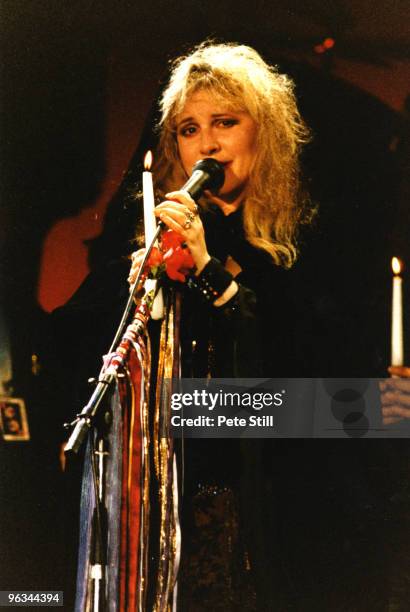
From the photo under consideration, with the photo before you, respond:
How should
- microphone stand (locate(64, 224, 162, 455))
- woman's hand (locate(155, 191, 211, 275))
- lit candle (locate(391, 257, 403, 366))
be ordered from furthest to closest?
lit candle (locate(391, 257, 403, 366)) → woman's hand (locate(155, 191, 211, 275)) → microphone stand (locate(64, 224, 162, 455))

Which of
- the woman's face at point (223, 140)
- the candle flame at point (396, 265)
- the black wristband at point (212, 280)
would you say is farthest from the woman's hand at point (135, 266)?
the candle flame at point (396, 265)

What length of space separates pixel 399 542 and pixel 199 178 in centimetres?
91

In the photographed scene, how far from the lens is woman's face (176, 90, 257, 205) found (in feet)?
5.85

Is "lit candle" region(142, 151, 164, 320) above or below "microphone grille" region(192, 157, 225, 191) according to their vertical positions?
below

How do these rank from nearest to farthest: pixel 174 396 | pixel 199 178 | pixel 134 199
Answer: pixel 199 178 → pixel 174 396 → pixel 134 199

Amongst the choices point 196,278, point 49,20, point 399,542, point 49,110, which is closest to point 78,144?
point 49,110

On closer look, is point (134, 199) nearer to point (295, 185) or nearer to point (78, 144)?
point (78, 144)

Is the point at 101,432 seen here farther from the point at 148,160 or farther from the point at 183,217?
Answer: the point at 148,160

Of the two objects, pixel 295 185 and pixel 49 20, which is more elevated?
pixel 49 20

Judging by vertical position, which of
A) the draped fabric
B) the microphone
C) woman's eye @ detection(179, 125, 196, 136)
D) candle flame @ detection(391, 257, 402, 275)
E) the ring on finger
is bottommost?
the draped fabric

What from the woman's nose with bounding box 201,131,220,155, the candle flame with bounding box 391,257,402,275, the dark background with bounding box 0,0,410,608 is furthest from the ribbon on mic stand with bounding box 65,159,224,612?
the candle flame with bounding box 391,257,402,275

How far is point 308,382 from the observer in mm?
1755

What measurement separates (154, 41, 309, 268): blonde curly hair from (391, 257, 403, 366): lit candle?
0.23m

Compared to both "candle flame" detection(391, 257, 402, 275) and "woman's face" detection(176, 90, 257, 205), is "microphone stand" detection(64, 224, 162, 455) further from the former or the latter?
"candle flame" detection(391, 257, 402, 275)
